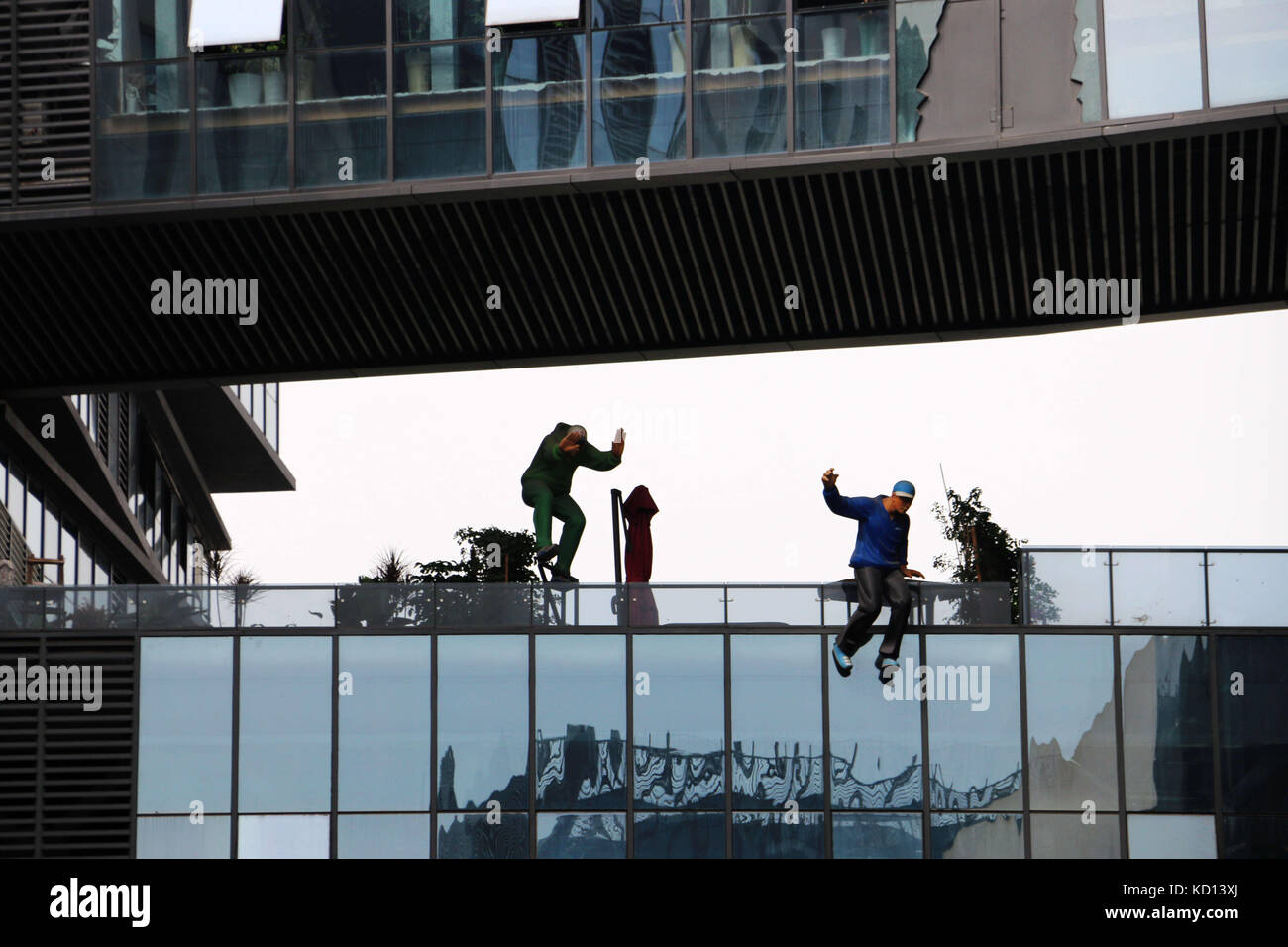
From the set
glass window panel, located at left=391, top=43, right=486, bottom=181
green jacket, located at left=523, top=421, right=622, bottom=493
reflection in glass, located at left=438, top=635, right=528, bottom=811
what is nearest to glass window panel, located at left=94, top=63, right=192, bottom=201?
glass window panel, located at left=391, top=43, right=486, bottom=181

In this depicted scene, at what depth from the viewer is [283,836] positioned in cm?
2352

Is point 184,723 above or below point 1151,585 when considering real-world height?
below

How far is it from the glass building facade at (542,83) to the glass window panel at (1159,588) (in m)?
4.83

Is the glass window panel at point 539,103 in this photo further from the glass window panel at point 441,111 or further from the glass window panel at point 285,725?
the glass window panel at point 285,725

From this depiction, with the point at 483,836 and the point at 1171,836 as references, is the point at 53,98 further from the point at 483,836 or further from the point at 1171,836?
the point at 1171,836

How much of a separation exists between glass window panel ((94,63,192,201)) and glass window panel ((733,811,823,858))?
956cm

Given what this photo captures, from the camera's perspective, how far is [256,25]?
84.7ft

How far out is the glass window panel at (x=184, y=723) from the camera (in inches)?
933

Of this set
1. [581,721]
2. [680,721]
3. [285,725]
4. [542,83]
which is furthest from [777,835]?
[542,83]

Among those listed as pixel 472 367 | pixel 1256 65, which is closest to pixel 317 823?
pixel 472 367

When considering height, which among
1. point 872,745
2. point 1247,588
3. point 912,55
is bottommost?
point 872,745

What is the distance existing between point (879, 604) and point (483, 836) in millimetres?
4799
